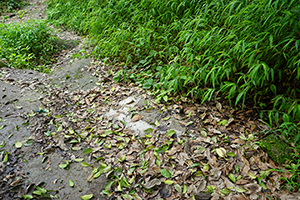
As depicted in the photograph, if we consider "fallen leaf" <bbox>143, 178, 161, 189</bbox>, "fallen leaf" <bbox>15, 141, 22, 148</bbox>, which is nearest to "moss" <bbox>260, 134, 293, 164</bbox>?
"fallen leaf" <bbox>143, 178, 161, 189</bbox>

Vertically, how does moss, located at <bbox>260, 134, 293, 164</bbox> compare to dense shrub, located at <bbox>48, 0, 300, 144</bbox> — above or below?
below

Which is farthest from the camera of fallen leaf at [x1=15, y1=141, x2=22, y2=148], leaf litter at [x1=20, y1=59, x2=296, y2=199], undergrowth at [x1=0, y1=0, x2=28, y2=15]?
undergrowth at [x1=0, y1=0, x2=28, y2=15]

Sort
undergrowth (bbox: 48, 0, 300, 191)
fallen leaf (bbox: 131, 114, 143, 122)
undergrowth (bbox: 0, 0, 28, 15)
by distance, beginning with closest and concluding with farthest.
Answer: undergrowth (bbox: 48, 0, 300, 191) → fallen leaf (bbox: 131, 114, 143, 122) → undergrowth (bbox: 0, 0, 28, 15)

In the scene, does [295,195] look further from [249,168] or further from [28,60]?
[28,60]

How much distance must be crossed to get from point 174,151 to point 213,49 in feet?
5.53

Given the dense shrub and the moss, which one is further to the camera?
the dense shrub

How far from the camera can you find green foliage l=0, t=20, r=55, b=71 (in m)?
4.37

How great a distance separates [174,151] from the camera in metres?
2.31

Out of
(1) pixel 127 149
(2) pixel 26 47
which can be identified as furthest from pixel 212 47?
(2) pixel 26 47

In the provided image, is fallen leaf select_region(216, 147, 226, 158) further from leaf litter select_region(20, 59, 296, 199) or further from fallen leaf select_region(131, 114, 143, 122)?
fallen leaf select_region(131, 114, 143, 122)

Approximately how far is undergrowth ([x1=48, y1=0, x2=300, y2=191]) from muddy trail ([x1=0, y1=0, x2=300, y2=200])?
289 mm

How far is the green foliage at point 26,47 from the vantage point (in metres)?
4.37

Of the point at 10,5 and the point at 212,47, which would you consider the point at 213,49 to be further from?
the point at 10,5

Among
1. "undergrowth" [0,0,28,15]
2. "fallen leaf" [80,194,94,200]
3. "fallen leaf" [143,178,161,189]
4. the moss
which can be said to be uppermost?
"undergrowth" [0,0,28,15]
